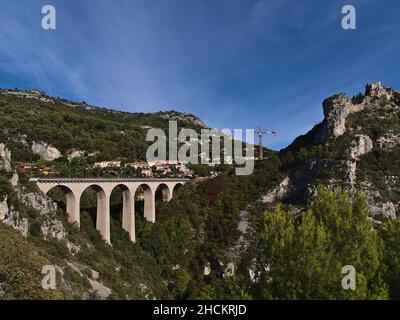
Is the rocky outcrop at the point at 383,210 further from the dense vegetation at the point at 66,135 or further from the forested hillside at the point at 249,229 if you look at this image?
the dense vegetation at the point at 66,135

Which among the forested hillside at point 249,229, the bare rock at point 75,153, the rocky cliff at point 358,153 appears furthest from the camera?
the bare rock at point 75,153

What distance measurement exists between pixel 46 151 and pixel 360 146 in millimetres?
66579

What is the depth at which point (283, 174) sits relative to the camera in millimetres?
63125

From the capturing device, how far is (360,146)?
196 feet

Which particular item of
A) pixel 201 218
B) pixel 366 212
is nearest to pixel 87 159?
pixel 201 218

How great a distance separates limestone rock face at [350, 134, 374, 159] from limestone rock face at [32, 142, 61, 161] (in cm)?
6477

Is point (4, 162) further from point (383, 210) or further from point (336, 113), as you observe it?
point (336, 113)

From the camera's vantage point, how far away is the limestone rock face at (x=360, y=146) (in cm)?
5880

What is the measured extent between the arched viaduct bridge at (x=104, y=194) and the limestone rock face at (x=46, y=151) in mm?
38227

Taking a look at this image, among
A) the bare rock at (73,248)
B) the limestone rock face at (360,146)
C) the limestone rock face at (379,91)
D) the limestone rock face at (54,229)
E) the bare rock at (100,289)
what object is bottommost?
the bare rock at (100,289)

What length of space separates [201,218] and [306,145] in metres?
27.5

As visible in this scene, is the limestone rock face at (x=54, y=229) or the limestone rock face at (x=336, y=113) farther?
the limestone rock face at (x=336, y=113)

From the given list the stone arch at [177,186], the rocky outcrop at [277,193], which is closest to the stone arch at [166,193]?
the stone arch at [177,186]
